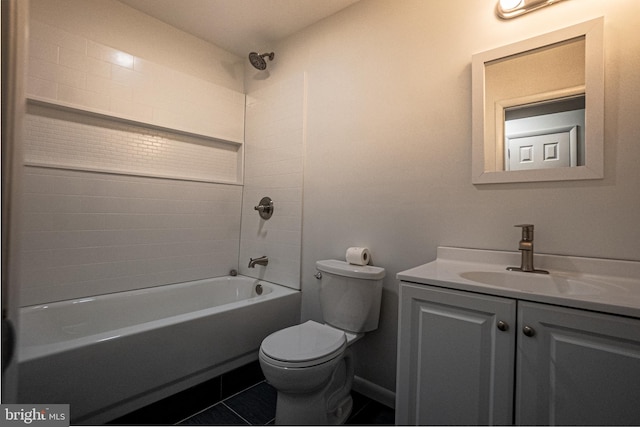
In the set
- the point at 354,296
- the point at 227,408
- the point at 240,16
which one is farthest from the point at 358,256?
the point at 240,16

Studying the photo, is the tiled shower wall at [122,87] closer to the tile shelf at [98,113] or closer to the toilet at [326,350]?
the tile shelf at [98,113]

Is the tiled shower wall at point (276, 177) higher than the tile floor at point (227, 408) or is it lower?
higher

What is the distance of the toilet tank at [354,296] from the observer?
64.3 inches

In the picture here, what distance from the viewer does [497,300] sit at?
3.14 ft

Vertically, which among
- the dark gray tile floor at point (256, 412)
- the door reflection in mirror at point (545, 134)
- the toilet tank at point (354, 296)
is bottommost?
the dark gray tile floor at point (256, 412)

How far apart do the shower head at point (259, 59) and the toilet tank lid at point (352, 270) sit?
68.3 inches

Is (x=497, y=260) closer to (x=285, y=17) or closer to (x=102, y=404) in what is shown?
(x=102, y=404)

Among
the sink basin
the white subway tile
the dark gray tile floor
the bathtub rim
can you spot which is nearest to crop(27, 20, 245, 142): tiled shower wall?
the white subway tile

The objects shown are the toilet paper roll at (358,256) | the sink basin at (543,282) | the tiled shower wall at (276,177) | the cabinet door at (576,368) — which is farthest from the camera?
the tiled shower wall at (276,177)

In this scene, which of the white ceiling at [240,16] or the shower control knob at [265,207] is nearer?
the white ceiling at [240,16]

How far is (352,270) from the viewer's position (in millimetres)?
1651

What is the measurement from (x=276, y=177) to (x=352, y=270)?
111 cm

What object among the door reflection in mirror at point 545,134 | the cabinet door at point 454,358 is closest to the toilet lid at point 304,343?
the cabinet door at point 454,358

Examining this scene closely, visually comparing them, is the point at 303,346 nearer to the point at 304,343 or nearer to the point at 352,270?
the point at 304,343
